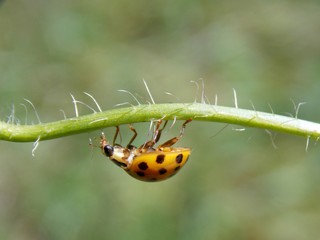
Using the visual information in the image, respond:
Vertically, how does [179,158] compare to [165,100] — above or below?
below

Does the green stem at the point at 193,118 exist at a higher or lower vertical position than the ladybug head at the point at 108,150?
higher

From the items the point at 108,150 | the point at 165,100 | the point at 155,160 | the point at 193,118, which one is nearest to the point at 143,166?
the point at 155,160

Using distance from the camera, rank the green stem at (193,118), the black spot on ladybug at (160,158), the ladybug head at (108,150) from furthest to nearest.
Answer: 1. the ladybug head at (108,150)
2. the black spot on ladybug at (160,158)
3. the green stem at (193,118)

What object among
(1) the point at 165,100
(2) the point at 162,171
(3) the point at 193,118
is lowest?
(2) the point at 162,171

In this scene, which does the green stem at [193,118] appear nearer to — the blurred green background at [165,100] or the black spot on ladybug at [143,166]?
the black spot on ladybug at [143,166]

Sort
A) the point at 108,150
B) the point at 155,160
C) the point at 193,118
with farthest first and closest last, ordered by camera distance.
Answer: the point at 108,150 < the point at 155,160 < the point at 193,118

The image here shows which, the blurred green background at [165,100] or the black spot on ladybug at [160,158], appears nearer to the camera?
the black spot on ladybug at [160,158]

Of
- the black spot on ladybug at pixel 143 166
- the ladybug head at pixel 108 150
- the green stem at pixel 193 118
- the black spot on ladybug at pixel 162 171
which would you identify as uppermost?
the green stem at pixel 193 118

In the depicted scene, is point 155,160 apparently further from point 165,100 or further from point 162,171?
point 165,100

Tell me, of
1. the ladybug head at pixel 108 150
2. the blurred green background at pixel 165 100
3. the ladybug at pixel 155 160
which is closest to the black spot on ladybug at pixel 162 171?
the ladybug at pixel 155 160

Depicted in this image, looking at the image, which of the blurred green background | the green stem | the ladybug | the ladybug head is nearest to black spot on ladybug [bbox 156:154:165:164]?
the ladybug
